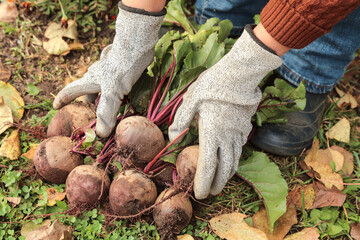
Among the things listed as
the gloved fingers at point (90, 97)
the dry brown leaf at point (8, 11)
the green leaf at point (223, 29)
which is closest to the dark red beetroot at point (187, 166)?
the gloved fingers at point (90, 97)

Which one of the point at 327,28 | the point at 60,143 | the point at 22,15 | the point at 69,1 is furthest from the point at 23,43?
the point at 327,28

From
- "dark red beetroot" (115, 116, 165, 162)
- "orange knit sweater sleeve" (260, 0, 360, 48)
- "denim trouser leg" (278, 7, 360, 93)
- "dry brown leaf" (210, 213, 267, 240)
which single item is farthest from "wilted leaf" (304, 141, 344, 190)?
"dark red beetroot" (115, 116, 165, 162)

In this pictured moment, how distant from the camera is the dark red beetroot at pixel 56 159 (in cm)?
185

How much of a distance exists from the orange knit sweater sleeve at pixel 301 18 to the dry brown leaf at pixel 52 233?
1.44m

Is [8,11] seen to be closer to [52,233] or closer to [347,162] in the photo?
[52,233]

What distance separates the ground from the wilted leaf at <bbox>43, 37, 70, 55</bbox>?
1.9 inches

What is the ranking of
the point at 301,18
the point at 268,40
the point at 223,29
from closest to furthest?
the point at 301,18, the point at 268,40, the point at 223,29

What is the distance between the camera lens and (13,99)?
2.37m

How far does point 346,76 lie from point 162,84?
1927mm

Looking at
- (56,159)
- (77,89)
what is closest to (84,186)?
(56,159)

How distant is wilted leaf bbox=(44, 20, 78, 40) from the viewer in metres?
2.86

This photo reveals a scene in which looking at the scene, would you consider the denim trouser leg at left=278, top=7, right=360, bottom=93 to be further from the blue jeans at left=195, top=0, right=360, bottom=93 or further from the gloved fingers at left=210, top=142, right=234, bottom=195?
the gloved fingers at left=210, top=142, right=234, bottom=195

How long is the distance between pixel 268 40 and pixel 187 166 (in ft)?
2.54

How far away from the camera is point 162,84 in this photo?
2.16 meters
